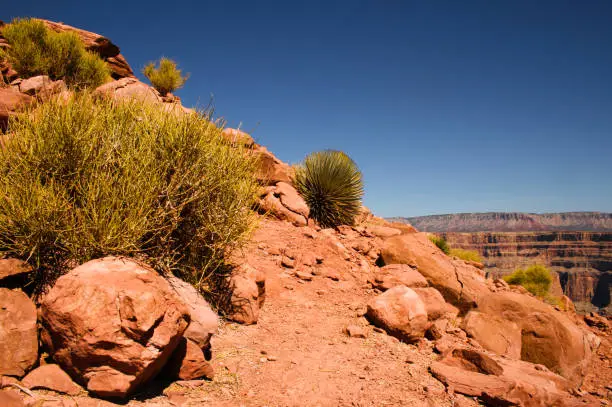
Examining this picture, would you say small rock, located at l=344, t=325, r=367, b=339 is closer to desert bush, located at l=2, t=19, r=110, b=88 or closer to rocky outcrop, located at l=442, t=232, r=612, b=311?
desert bush, located at l=2, t=19, r=110, b=88

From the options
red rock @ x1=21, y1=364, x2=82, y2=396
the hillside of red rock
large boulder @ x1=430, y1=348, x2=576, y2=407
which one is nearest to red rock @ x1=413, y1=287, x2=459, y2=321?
the hillside of red rock

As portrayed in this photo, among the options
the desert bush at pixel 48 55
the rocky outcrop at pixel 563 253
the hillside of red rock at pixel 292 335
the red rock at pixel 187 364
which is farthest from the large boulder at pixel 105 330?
the rocky outcrop at pixel 563 253

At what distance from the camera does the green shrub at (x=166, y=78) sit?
16703mm

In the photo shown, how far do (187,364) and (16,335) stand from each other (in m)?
1.36

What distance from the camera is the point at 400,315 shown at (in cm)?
561

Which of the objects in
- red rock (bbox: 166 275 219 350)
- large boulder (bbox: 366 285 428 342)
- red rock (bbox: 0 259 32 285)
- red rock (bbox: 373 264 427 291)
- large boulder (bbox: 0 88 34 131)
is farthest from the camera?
red rock (bbox: 373 264 427 291)

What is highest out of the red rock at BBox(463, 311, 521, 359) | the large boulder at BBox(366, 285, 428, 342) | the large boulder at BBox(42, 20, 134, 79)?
the large boulder at BBox(42, 20, 134, 79)

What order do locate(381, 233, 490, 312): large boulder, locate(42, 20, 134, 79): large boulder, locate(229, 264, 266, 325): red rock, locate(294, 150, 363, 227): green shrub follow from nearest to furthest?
1. locate(229, 264, 266, 325): red rock
2. locate(381, 233, 490, 312): large boulder
3. locate(294, 150, 363, 227): green shrub
4. locate(42, 20, 134, 79): large boulder

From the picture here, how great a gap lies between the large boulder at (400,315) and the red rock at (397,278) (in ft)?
4.97

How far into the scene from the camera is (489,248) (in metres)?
145

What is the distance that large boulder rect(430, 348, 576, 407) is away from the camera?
4.33 m

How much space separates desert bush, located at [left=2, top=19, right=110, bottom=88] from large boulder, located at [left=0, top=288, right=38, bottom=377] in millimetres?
9859

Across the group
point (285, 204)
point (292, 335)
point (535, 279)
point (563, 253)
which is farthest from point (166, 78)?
point (563, 253)

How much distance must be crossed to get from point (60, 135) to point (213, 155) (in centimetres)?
174
